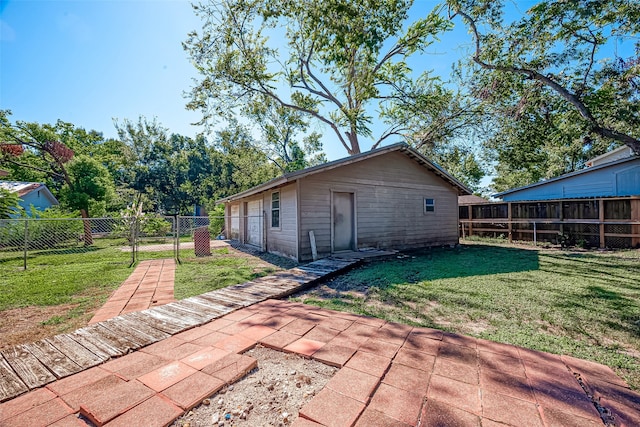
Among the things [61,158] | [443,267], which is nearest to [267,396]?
[443,267]

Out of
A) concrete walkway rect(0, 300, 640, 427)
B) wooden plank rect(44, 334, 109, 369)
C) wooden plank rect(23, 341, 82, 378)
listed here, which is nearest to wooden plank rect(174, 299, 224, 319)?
concrete walkway rect(0, 300, 640, 427)

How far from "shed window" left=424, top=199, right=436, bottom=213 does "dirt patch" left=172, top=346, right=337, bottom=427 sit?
9.51m

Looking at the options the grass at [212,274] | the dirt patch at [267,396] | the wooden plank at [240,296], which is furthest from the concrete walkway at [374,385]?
the grass at [212,274]

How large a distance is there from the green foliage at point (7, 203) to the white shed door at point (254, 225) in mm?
8038

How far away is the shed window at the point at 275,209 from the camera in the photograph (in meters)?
9.25

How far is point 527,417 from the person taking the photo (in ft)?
5.44

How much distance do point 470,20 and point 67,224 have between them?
18.3 m

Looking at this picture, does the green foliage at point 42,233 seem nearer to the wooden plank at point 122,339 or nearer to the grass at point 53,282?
the grass at point 53,282

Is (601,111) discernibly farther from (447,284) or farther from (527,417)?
(527,417)

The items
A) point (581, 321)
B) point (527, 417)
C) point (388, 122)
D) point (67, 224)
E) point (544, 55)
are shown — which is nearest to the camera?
point (527, 417)

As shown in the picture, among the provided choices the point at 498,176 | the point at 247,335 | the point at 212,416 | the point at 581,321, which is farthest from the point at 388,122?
the point at 498,176

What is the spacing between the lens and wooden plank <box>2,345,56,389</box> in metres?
2.12

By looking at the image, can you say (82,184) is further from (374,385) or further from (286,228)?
(374,385)

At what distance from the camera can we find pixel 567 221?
34.5ft
